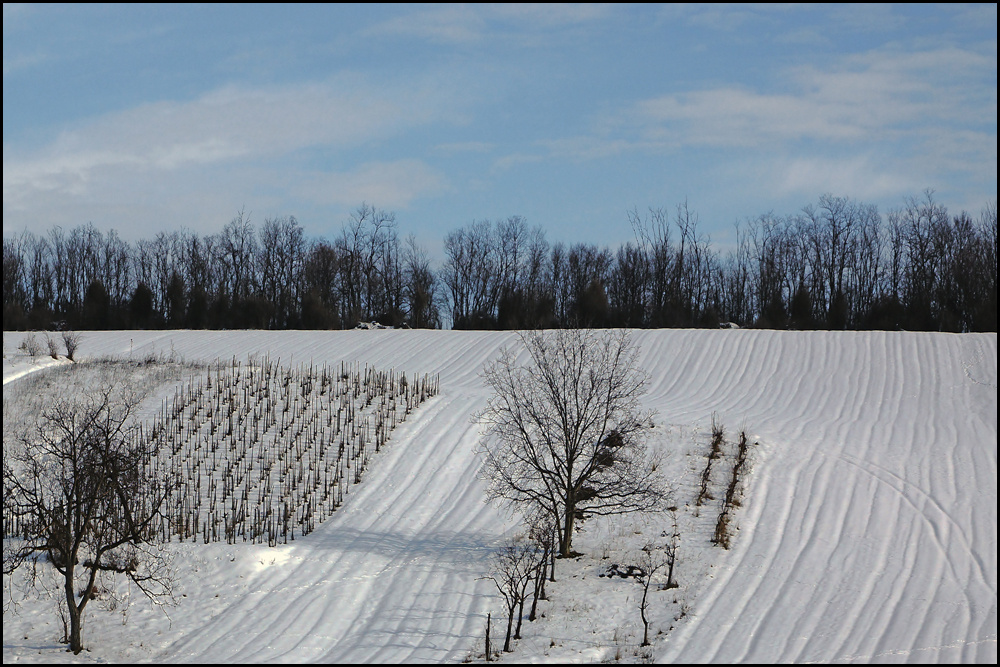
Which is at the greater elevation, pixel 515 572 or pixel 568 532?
pixel 568 532

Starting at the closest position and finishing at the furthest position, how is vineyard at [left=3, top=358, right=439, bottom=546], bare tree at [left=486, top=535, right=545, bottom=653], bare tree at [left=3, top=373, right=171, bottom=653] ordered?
bare tree at [left=3, top=373, right=171, bottom=653], bare tree at [left=486, top=535, right=545, bottom=653], vineyard at [left=3, top=358, right=439, bottom=546]

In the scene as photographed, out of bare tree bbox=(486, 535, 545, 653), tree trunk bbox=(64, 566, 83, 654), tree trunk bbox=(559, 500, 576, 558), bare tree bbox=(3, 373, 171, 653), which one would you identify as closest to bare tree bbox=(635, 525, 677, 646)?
tree trunk bbox=(559, 500, 576, 558)

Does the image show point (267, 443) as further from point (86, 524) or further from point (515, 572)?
point (515, 572)

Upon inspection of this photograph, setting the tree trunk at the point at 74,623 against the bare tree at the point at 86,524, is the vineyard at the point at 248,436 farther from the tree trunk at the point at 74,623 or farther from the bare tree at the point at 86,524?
the tree trunk at the point at 74,623

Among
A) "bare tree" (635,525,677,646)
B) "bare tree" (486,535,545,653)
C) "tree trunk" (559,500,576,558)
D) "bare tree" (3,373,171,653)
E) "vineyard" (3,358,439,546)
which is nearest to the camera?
"bare tree" (3,373,171,653)

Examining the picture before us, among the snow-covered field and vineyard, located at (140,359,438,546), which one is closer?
the snow-covered field

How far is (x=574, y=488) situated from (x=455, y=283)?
4242 centimetres

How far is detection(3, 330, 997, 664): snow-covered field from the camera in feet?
30.8

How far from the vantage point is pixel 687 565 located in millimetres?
11500

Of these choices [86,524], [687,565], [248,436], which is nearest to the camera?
[86,524]

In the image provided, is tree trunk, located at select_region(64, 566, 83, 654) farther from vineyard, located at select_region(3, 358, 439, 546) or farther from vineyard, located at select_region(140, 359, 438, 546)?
vineyard, located at select_region(140, 359, 438, 546)

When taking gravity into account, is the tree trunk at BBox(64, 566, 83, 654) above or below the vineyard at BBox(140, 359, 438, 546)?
below

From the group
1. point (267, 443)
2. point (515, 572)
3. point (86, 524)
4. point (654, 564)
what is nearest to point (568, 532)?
point (654, 564)

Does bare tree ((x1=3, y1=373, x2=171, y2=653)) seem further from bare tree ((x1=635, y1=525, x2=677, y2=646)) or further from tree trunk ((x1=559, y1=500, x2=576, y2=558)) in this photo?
bare tree ((x1=635, y1=525, x2=677, y2=646))
